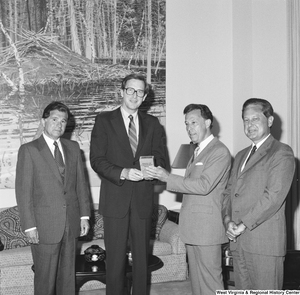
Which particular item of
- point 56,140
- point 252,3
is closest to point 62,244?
point 56,140

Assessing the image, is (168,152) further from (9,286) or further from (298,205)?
(9,286)

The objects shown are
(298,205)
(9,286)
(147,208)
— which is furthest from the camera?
(298,205)

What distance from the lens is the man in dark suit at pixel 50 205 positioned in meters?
3.50

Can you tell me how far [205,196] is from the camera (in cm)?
332

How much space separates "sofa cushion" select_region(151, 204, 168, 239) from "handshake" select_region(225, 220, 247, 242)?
7.57 feet

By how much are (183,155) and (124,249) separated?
2.35 meters

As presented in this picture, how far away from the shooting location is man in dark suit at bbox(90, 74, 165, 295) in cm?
340

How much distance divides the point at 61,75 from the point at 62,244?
261 cm

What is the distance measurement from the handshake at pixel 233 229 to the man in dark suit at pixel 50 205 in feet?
4.11

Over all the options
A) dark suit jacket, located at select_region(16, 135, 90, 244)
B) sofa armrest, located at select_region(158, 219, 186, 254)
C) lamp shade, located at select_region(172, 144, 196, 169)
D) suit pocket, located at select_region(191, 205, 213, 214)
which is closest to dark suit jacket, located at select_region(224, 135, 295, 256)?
suit pocket, located at select_region(191, 205, 213, 214)

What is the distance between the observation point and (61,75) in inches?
220

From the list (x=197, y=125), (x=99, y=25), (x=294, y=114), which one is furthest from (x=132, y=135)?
(x=294, y=114)

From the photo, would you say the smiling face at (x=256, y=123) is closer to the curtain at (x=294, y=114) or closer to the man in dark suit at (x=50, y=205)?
the man in dark suit at (x=50, y=205)

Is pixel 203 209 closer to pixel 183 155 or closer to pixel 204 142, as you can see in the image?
pixel 204 142
